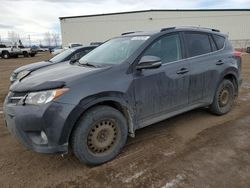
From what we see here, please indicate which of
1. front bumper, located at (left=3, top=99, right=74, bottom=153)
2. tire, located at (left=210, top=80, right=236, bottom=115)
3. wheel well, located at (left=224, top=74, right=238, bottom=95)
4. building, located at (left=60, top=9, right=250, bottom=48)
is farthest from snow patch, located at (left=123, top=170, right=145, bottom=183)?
building, located at (left=60, top=9, right=250, bottom=48)

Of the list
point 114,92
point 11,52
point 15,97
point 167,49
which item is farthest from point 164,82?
point 11,52

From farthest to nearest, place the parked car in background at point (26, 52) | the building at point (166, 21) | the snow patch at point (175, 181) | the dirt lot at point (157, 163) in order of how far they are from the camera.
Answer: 1. the building at point (166, 21)
2. the parked car in background at point (26, 52)
3. the dirt lot at point (157, 163)
4. the snow patch at point (175, 181)

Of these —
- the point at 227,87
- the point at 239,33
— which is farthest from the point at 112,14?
the point at 227,87

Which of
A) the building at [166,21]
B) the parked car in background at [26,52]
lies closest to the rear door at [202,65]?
the parked car in background at [26,52]

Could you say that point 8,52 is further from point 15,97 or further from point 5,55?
point 15,97

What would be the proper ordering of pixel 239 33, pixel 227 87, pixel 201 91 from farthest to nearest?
pixel 239 33 → pixel 227 87 → pixel 201 91

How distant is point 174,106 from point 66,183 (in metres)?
2.05

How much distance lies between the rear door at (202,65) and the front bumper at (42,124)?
2.30 metres

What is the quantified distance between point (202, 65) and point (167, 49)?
81 centimetres

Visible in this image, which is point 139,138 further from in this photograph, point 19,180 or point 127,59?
point 19,180

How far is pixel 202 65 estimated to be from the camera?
437 cm

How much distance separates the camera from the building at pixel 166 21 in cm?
4378

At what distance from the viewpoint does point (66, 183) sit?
294 centimetres

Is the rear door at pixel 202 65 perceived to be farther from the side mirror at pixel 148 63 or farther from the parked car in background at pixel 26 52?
the parked car in background at pixel 26 52
